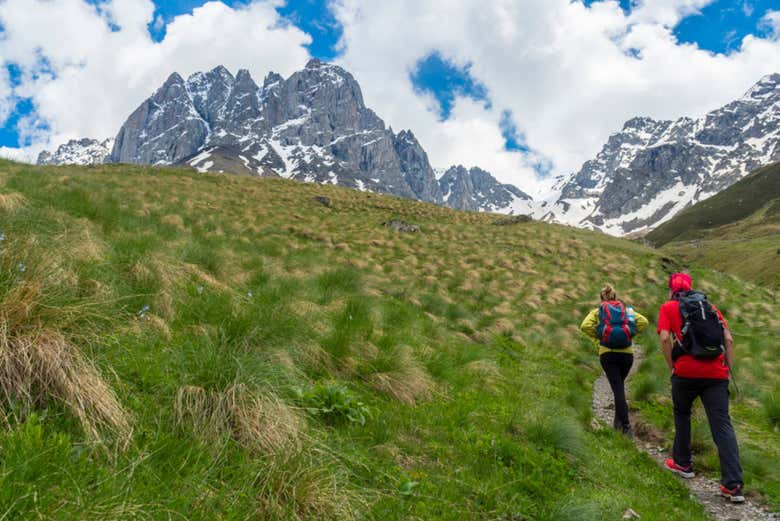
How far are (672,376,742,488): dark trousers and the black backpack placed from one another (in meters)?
0.48

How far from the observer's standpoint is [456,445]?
4.93 m

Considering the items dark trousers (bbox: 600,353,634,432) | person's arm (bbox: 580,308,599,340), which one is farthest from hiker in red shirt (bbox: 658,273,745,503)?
person's arm (bbox: 580,308,599,340)

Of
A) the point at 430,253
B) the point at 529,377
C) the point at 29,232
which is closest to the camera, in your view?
→ the point at 29,232

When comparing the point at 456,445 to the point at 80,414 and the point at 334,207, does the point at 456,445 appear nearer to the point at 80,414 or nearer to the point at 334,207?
the point at 80,414

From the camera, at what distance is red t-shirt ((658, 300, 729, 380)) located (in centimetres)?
614

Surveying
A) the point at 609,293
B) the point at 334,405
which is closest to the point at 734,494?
the point at 609,293

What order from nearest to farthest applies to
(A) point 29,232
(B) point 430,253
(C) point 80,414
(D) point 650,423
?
(C) point 80,414 → (A) point 29,232 → (D) point 650,423 → (B) point 430,253

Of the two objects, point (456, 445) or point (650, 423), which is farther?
point (650, 423)

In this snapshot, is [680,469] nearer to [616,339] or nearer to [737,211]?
[616,339]

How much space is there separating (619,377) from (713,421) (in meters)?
2.06

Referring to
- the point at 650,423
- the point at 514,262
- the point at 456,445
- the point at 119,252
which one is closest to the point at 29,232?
the point at 119,252

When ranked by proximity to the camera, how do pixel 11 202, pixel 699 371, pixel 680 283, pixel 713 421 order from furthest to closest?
pixel 11 202
pixel 680 283
pixel 699 371
pixel 713 421

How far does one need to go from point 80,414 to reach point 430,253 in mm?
21433

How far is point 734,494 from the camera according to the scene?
5582 millimetres
